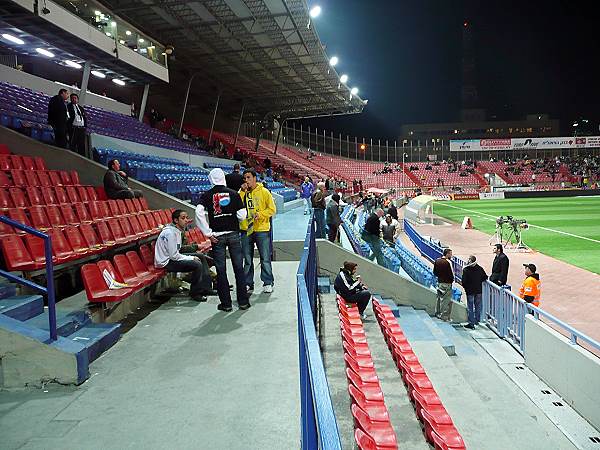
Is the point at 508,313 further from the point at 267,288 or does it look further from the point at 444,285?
the point at 267,288

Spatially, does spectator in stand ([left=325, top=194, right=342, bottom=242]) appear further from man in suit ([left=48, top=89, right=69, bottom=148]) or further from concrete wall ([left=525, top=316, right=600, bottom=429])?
man in suit ([left=48, top=89, right=69, bottom=148])

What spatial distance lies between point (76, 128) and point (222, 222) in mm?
6983

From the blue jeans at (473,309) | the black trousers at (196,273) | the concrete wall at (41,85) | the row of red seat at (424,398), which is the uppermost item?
the concrete wall at (41,85)

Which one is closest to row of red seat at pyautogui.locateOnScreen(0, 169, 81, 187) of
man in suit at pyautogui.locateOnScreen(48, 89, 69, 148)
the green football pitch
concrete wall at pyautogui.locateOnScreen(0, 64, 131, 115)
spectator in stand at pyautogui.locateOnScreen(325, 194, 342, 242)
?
man in suit at pyautogui.locateOnScreen(48, 89, 69, 148)

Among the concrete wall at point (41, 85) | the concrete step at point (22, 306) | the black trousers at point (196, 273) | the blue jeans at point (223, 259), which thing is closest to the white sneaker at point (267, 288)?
the black trousers at point (196, 273)

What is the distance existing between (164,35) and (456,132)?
75.3 meters

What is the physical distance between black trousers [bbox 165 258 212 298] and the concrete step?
5.78 ft

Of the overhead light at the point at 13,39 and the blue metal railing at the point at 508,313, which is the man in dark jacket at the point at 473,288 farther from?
the overhead light at the point at 13,39

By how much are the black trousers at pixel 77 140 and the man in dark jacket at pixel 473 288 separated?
8.99m

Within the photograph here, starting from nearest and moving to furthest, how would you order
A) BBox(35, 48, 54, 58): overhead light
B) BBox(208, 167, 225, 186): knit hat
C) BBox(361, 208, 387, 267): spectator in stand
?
BBox(208, 167, 225, 186): knit hat → BBox(361, 208, 387, 267): spectator in stand → BBox(35, 48, 54, 58): overhead light

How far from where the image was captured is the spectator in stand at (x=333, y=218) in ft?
37.6

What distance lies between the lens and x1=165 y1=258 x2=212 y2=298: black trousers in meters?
6.13

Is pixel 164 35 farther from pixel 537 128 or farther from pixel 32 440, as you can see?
pixel 537 128

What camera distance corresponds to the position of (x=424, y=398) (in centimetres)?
524
